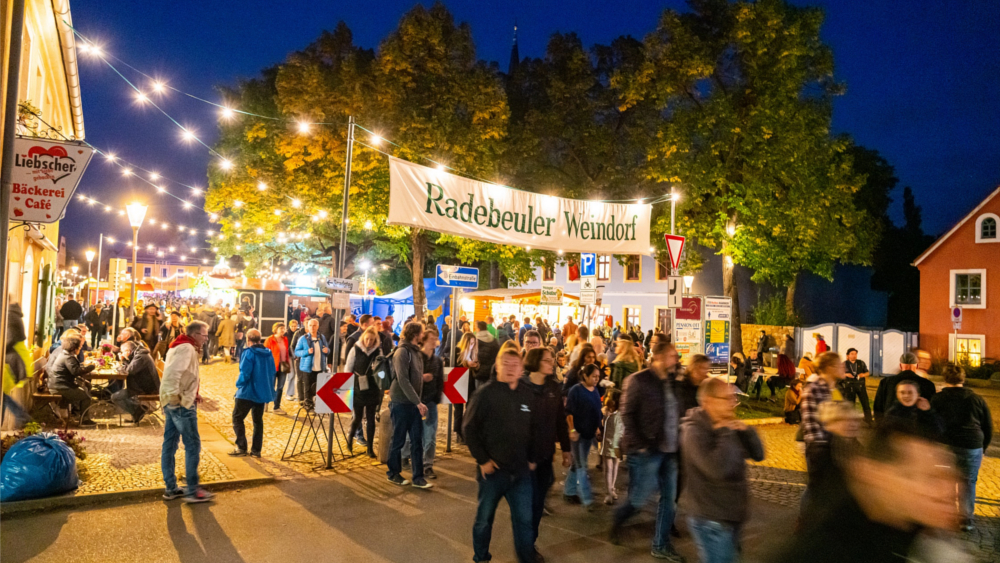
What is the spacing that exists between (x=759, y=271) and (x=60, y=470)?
28337mm

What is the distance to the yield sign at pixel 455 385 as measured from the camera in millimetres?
9539

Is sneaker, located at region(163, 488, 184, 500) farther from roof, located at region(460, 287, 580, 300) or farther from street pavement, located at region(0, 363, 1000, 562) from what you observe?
roof, located at region(460, 287, 580, 300)

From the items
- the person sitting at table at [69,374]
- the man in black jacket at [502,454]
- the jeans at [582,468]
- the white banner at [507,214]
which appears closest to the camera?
the man in black jacket at [502,454]

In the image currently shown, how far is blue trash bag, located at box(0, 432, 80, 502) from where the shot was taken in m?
6.56

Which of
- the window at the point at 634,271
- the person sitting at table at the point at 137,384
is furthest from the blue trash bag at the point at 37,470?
the window at the point at 634,271

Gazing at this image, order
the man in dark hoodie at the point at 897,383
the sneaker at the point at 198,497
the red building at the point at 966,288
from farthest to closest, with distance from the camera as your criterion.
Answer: the red building at the point at 966,288, the sneaker at the point at 198,497, the man in dark hoodie at the point at 897,383

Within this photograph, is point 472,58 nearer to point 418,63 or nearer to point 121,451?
point 418,63

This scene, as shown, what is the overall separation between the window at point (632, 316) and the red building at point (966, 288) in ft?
43.5

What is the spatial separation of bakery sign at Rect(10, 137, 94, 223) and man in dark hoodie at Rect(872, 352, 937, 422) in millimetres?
7966

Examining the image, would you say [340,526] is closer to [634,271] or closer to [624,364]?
[624,364]

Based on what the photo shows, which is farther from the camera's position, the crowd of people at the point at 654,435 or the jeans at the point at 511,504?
the jeans at the point at 511,504

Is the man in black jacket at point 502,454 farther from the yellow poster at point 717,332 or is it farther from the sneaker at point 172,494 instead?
the yellow poster at point 717,332

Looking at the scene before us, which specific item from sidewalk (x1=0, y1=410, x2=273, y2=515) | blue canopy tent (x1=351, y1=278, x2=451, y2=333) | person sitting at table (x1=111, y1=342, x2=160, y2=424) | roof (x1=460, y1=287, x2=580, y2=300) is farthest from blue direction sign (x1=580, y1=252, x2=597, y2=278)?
roof (x1=460, y1=287, x2=580, y2=300)

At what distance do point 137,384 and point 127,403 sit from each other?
1.08 ft
